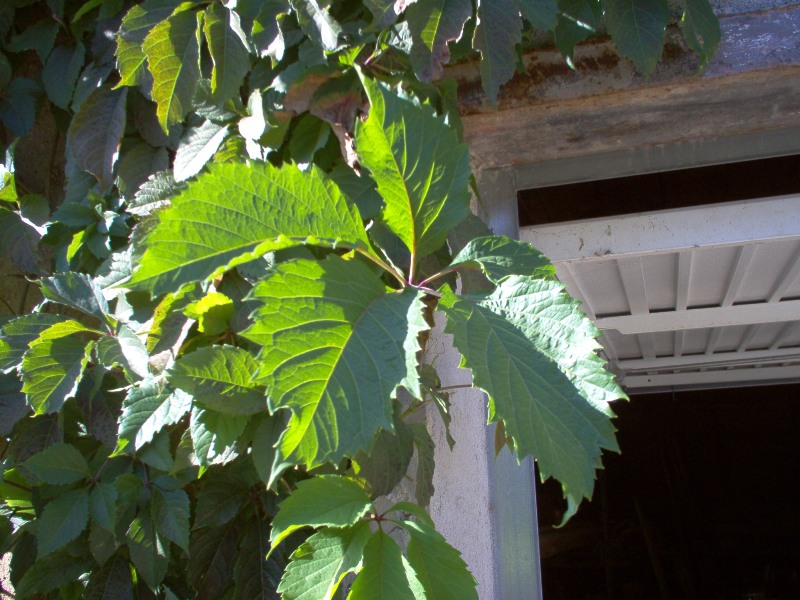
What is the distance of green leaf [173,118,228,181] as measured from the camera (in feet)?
3.57

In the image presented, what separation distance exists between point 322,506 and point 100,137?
2.67 ft

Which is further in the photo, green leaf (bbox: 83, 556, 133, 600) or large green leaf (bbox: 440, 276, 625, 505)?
green leaf (bbox: 83, 556, 133, 600)

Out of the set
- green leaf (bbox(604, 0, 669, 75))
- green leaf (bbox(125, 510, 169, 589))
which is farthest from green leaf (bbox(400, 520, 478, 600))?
green leaf (bbox(604, 0, 669, 75))

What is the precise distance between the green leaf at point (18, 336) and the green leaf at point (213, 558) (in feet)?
1.17

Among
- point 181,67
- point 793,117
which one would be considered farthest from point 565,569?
point 181,67

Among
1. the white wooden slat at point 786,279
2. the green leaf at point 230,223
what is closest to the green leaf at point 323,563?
the green leaf at point 230,223

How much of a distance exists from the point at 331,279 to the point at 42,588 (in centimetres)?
87

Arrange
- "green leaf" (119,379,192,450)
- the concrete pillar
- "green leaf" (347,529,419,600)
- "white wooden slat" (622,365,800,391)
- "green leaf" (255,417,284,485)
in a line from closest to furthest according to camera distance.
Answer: "green leaf" (347,529,419,600) < "green leaf" (255,417,284,485) < "green leaf" (119,379,192,450) < the concrete pillar < "white wooden slat" (622,365,800,391)

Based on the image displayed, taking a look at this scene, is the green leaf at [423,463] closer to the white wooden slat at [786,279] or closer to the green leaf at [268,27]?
the green leaf at [268,27]

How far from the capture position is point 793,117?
4.42ft

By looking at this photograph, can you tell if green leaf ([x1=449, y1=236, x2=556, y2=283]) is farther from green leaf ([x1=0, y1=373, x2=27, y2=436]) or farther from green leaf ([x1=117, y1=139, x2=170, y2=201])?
green leaf ([x1=0, y1=373, x2=27, y2=436])

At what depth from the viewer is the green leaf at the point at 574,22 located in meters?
1.15

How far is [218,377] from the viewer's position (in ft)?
2.72

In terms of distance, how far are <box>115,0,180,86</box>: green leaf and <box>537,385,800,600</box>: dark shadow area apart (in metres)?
6.24
